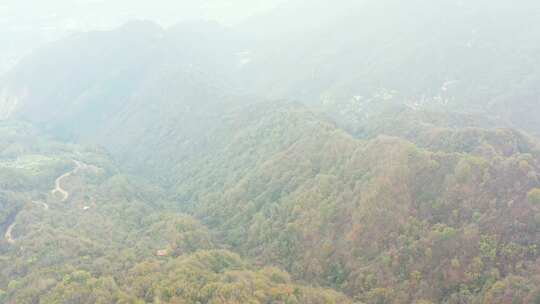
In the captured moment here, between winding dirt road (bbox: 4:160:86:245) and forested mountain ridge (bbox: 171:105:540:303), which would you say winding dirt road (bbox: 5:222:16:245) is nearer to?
winding dirt road (bbox: 4:160:86:245)

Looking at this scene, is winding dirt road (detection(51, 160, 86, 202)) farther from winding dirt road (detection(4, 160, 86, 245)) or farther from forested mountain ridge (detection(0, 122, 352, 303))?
forested mountain ridge (detection(0, 122, 352, 303))

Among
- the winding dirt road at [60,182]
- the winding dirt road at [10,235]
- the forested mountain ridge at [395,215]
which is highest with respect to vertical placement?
the forested mountain ridge at [395,215]

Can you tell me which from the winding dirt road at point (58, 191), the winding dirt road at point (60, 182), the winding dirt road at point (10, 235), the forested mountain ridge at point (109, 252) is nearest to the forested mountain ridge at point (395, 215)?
the forested mountain ridge at point (109, 252)

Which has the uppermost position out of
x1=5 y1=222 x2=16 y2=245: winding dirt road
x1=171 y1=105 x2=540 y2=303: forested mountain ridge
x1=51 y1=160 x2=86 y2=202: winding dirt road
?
x1=171 y1=105 x2=540 y2=303: forested mountain ridge

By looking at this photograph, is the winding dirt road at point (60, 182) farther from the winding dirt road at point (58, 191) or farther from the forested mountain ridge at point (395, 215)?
the forested mountain ridge at point (395, 215)

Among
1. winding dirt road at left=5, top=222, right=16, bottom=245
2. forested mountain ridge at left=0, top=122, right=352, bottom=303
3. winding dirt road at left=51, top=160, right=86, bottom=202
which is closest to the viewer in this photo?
forested mountain ridge at left=0, top=122, right=352, bottom=303

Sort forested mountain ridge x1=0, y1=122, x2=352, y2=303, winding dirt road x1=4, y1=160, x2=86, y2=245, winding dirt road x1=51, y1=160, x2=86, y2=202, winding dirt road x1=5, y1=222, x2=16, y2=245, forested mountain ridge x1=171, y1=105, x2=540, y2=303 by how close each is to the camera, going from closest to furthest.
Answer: forested mountain ridge x1=171, y1=105, x2=540, y2=303, forested mountain ridge x1=0, y1=122, x2=352, y2=303, winding dirt road x1=5, y1=222, x2=16, y2=245, winding dirt road x1=4, y1=160, x2=86, y2=245, winding dirt road x1=51, y1=160, x2=86, y2=202

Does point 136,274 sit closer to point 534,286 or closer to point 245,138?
point 534,286

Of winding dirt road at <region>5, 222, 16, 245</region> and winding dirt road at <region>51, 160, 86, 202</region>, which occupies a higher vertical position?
winding dirt road at <region>5, 222, 16, 245</region>

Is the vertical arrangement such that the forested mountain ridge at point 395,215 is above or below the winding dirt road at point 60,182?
above

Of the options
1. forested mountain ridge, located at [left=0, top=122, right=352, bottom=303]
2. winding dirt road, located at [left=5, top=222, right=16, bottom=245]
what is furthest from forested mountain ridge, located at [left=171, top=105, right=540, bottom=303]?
winding dirt road, located at [left=5, top=222, right=16, bottom=245]

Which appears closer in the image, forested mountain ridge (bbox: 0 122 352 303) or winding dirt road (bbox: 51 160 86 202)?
forested mountain ridge (bbox: 0 122 352 303)

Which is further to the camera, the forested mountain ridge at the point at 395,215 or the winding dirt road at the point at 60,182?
the winding dirt road at the point at 60,182
